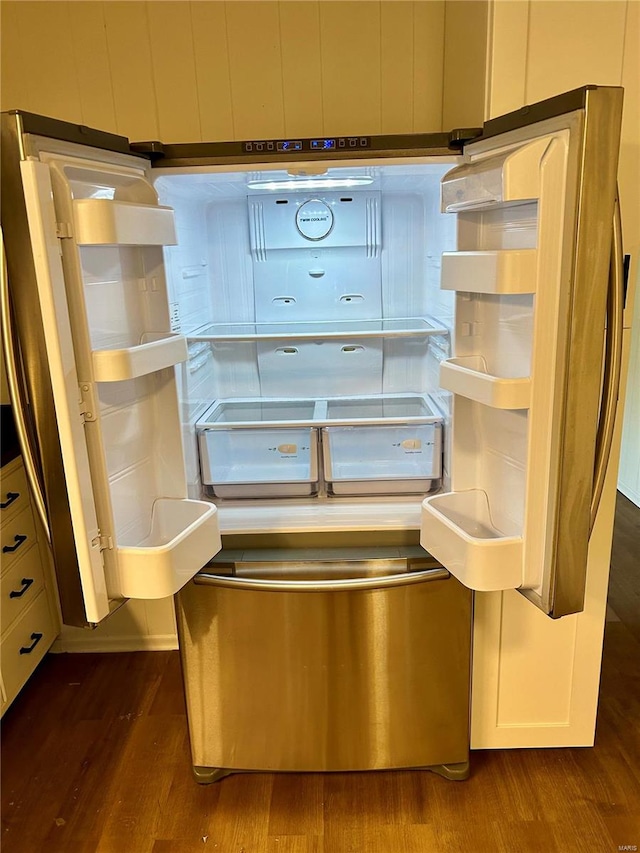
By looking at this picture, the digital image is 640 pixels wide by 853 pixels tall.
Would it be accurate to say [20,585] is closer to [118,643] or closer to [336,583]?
[118,643]

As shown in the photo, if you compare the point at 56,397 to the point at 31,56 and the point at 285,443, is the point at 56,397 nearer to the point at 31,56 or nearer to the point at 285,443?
the point at 285,443

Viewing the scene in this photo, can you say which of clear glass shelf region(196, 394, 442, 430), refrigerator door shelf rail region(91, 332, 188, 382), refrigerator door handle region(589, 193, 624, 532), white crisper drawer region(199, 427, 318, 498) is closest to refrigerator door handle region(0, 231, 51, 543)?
refrigerator door shelf rail region(91, 332, 188, 382)

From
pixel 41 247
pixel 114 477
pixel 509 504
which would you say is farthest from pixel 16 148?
pixel 509 504

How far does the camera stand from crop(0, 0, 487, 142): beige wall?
1.80 meters

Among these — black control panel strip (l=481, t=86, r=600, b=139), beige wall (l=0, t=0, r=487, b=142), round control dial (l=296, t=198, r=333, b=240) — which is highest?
beige wall (l=0, t=0, r=487, b=142)

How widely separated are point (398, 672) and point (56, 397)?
1061 mm

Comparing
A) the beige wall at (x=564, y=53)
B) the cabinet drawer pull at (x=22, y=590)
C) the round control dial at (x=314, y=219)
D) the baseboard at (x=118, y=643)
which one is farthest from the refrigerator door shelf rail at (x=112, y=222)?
the baseboard at (x=118, y=643)

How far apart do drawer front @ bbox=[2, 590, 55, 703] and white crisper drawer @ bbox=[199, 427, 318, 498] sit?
759 millimetres

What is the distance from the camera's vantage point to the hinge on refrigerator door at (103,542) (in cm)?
116

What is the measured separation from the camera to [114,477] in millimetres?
1294

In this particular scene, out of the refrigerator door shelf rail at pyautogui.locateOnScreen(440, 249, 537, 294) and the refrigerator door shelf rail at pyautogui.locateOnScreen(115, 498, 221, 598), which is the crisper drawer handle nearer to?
the refrigerator door shelf rail at pyautogui.locateOnScreen(115, 498, 221, 598)

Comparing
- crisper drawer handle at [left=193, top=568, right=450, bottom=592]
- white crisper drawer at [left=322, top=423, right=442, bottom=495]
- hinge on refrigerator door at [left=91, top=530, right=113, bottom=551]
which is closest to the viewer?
hinge on refrigerator door at [left=91, top=530, right=113, bottom=551]

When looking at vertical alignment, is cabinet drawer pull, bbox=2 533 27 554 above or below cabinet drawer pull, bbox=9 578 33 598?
above

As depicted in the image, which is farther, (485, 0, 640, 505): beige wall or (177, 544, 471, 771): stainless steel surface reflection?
(177, 544, 471, 771): stainless steel surface reflection
